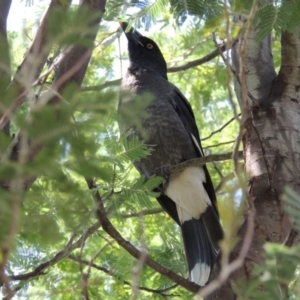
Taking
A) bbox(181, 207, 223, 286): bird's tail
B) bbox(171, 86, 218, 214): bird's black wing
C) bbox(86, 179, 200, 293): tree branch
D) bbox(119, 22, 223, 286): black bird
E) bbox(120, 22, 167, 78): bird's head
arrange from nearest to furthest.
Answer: bbox(86, 179, 200, 293): tree branch, bbox(181, 207, 223, 286): bird's tail, bbox(119, 22, 223, 286): black bird, bbox(171, 86, 218, 214): bird's black wing, bbox(120, 22, 167, 78): bird's head

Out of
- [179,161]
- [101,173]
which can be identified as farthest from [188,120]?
[101,173]

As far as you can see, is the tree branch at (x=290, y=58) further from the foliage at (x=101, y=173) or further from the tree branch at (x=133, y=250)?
the tree branch at (x=133, y=250)

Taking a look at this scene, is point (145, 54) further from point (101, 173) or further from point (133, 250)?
point (101, 173)

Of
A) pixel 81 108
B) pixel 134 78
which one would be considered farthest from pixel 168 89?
pixel 81 108

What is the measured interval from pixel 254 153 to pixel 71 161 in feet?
4.91

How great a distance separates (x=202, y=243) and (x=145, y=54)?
5.94 ft

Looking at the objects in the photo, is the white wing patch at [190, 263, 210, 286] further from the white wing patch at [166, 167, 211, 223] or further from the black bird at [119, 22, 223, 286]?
the white wing patch at [166, 167, 211, 223]

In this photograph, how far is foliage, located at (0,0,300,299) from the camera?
1614 mm

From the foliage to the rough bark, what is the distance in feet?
0.73

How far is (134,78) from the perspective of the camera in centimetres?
476

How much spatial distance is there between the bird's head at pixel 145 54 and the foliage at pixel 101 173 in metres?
0.24

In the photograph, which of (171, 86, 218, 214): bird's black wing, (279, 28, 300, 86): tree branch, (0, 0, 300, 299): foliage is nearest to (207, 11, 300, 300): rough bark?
(279, 28, 300, 86): tree branch

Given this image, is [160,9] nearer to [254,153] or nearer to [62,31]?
[254,153]

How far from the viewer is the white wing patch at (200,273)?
3.34 meters
